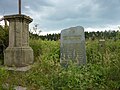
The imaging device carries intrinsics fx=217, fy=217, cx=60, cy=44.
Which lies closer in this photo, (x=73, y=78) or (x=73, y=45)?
(x=73, y=78)

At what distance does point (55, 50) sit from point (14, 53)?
69.7 inches

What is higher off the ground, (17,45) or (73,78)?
(17,45)

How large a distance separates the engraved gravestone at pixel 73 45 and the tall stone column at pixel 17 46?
154 cm

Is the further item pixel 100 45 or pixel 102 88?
pixel 100 45

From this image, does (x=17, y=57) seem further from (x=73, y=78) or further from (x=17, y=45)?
(x=73, y=78)

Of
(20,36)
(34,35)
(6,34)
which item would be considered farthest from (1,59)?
(34,35)

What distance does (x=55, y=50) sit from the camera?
8.36 m

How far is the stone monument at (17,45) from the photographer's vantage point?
7195mm

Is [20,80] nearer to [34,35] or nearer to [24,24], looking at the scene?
[24,24]

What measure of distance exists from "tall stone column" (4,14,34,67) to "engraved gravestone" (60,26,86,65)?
1.54 meters

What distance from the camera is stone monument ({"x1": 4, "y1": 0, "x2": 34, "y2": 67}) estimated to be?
720cm

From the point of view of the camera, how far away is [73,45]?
627cm

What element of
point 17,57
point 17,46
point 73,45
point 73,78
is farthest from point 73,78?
point 17,46

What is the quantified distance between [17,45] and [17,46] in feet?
0.12
